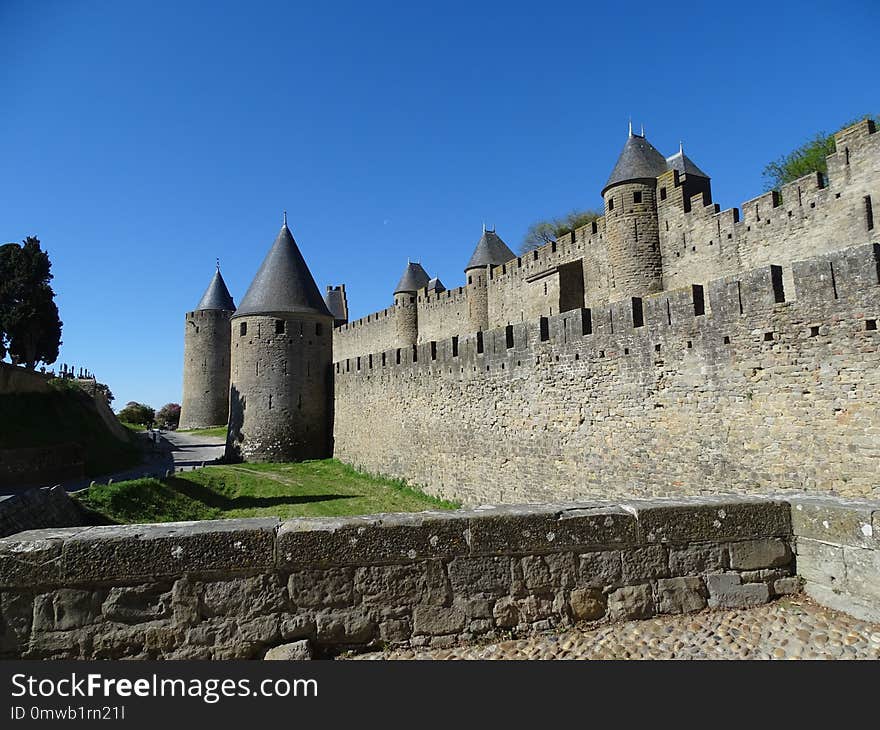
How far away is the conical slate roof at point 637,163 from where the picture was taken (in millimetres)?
18375

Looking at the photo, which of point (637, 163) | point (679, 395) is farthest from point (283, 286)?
point (679, 395)

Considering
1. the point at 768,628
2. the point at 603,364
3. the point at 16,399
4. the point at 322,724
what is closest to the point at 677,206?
the point at 603,364

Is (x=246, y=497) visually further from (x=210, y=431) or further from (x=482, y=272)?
(x=210, y=431)

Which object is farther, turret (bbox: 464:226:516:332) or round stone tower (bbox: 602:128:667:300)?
turret (bbox: 464:226:516:332)

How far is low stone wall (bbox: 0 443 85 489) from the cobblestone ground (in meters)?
16.6

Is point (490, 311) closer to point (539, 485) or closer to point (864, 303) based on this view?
point (539, 485)

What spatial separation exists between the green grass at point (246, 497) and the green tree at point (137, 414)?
1292 inches

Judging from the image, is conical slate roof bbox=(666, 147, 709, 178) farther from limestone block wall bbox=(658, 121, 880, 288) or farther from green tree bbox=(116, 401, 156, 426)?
green tree bbox=(116, 401, 156, 426)

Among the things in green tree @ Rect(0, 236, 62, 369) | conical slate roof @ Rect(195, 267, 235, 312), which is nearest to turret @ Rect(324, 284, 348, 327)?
conical slate roof @ Rect(195, 267, 235, 312)

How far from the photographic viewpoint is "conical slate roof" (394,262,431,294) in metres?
33.7

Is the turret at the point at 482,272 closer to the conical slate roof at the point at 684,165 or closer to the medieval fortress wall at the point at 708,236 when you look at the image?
the medieval fortress wall at the point at 708,236

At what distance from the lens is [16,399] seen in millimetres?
20062

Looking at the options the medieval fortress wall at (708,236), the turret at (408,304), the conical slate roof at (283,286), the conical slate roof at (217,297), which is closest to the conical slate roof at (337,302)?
the conical slate roof at (217,297)

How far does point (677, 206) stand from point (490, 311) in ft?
34.8
